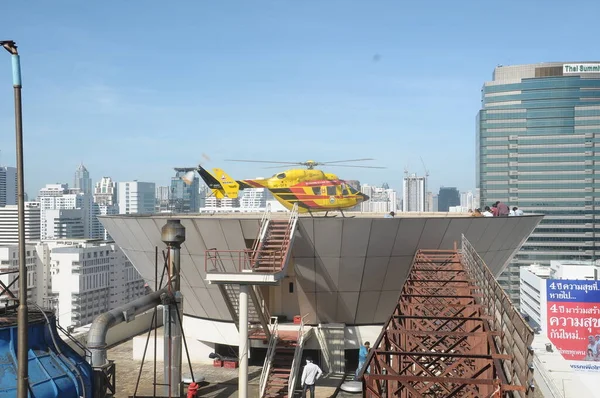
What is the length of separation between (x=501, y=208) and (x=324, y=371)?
10811 mm

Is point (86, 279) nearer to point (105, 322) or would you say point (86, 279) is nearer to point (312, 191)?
point (312, 191)

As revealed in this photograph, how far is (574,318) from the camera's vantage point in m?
57.5

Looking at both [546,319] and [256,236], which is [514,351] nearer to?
[256,236]

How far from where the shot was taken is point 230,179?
34719 mm

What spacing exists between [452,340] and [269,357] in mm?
6714

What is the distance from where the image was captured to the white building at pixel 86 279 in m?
163

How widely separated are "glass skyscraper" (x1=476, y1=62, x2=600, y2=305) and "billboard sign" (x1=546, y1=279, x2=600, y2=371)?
111 metres

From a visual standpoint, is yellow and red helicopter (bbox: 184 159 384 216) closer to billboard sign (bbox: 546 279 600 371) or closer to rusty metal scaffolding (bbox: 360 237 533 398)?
rusty metal scaffolding (bbox: 360 237 533 398)

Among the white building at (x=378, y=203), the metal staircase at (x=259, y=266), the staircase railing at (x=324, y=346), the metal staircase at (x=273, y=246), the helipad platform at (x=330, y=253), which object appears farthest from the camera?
the white building at (x=378, y=203)

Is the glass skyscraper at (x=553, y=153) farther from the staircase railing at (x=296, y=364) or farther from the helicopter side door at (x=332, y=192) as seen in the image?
the staircase railing at (x=296, y=364)

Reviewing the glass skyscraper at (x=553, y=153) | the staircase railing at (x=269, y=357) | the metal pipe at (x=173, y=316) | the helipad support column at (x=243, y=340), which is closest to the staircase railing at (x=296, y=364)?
the staircase railing at (x=269, y=357)

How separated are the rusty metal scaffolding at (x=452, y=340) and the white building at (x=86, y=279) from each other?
15374 cm

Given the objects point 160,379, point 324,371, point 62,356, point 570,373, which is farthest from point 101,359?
point 570,373

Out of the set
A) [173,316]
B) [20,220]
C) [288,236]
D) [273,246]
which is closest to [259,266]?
[273,246]
